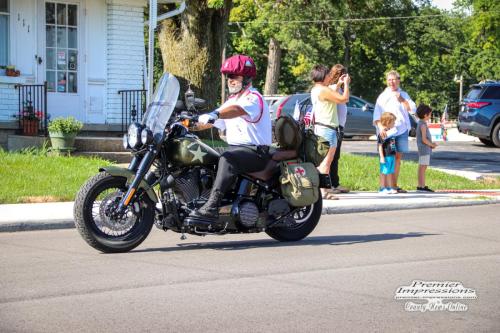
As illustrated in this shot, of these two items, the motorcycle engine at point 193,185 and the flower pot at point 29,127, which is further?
the flower pot at point 29,127

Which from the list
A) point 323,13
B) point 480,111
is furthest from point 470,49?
point 480,111

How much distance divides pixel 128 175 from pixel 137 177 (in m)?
0.08

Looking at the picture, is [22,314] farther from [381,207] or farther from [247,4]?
[247,4]

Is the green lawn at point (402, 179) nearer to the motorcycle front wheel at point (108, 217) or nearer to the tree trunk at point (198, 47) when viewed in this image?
the tree trunk at point (198, 47)

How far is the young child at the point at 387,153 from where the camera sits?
14.0 m

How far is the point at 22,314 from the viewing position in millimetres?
6031

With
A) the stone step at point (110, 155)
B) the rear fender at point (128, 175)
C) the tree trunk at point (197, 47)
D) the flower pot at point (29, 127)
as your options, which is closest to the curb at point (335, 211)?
the rear fender at point (128, 175)

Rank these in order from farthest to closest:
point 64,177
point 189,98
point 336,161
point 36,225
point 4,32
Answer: point 4,32 < point 64,177 < point 336,161 < point 36,225 < point 189,98

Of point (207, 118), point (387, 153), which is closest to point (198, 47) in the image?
point (387, 153)

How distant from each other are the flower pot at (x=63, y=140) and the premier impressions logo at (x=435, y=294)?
10912 mm

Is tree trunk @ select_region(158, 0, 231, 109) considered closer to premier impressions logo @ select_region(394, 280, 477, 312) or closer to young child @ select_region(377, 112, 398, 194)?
young child @ select_region(377, 112, 398, 194)

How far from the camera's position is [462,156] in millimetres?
23969

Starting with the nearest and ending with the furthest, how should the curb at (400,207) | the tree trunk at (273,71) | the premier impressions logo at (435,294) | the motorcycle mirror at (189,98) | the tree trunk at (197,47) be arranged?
1. the premier impressions logo at (435,294)
2. the motorcycle mirror at (189,98)
3. the curb at (400,207)
4. the tree trunk at (197,47)
5. the tree trunk at (273,71)

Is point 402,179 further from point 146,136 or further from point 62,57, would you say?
point 146,136
